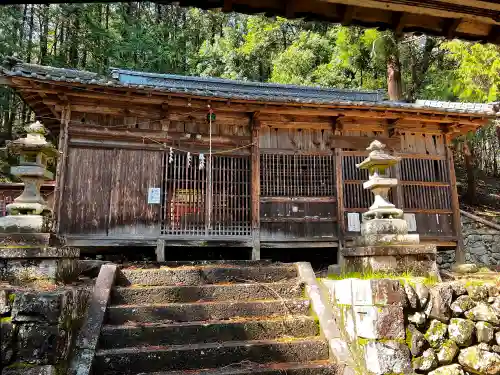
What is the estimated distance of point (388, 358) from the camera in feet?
13.4

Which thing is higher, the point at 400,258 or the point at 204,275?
the point at 400,258

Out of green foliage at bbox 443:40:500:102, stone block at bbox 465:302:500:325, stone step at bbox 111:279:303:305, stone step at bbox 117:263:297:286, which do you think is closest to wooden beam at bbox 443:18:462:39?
stone block at bbox 465:302:500:325

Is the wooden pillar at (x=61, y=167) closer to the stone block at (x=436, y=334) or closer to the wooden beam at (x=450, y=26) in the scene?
the stone block at (x=436, y=334)

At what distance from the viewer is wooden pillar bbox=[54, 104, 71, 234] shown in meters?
8.47

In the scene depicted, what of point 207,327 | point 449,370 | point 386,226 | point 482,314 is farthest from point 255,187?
point 449,370

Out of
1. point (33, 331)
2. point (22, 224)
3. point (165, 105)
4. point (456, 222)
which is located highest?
point (165, 105)

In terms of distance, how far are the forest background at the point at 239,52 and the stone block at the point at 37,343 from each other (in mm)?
15487

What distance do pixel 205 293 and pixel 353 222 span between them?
573 cm

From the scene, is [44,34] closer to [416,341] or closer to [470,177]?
[470,177]

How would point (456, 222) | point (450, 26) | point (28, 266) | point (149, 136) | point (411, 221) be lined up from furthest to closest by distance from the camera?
point (456, 222), point (411, 221), point (149, 136), point (28, 266), point (450, 26)

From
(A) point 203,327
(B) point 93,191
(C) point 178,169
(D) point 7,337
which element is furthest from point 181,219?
(D) point 7,337

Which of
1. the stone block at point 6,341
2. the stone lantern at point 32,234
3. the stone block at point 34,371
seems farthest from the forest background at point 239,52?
the stone block at point 6,341

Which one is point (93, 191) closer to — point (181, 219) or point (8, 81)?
point (181, 219)

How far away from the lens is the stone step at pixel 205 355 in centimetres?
417
